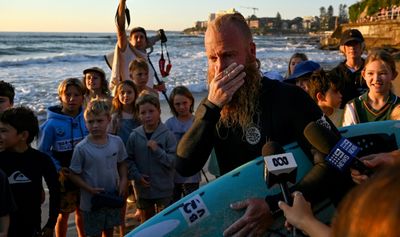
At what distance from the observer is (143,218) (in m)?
4.39

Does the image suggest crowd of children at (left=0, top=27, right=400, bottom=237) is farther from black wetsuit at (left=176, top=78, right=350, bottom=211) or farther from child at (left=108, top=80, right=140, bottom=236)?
black wetsuit at (left=176, top=78, right=350, bottom=211)

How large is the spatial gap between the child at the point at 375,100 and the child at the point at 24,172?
97.5 inches

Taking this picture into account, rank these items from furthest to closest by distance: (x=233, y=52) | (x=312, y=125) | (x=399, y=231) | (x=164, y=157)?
(x=164, y=157) → (x=233, y=52) → (x=312, y=125) → (x=399, y=231)

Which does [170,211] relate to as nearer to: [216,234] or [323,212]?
[216,234]

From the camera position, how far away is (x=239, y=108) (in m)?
2.31

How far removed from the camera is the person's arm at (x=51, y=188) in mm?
3354

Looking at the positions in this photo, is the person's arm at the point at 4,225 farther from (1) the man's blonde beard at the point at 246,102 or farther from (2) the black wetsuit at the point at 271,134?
(1) the man's blonde beard at the point at 246,102

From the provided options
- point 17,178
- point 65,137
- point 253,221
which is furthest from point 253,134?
point 65,137

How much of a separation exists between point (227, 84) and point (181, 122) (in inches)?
104

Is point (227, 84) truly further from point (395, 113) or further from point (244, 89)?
point (395, 113)

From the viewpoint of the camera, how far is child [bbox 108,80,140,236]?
4.70 metres

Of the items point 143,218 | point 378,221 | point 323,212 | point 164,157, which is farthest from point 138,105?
point 378,221

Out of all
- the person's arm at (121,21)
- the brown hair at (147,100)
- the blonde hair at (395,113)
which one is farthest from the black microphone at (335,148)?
the person's arm at (121,21)

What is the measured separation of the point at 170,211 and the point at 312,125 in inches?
37.0
